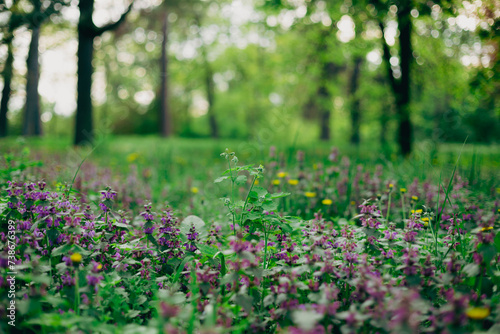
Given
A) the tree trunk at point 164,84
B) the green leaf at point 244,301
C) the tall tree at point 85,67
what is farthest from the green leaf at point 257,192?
the tree trunk at point 164,84

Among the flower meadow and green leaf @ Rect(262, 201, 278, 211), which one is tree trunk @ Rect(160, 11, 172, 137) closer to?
the flower meadow

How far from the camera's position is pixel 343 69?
20.1m

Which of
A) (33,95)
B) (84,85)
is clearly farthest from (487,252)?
(33,95)

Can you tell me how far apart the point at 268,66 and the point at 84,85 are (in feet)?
22.5

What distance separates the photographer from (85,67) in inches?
355

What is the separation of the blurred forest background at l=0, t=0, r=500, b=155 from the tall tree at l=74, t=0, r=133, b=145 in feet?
0.09

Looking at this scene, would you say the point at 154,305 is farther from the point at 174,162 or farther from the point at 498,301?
the point at 174,162

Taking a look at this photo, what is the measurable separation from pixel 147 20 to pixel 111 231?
17.5m

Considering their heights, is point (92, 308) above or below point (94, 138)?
below

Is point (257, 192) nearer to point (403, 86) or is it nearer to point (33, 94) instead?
point (403, 86)

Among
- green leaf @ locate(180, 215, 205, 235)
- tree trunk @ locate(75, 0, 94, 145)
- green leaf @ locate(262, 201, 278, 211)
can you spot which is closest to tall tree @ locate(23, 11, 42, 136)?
tree trunk @ locate(75, 0, 94, 145)

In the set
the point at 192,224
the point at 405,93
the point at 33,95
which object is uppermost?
the point at 33,95

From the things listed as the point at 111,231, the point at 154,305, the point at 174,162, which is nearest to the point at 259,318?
the point at 154,305

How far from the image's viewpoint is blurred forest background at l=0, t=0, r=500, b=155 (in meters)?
7.20
